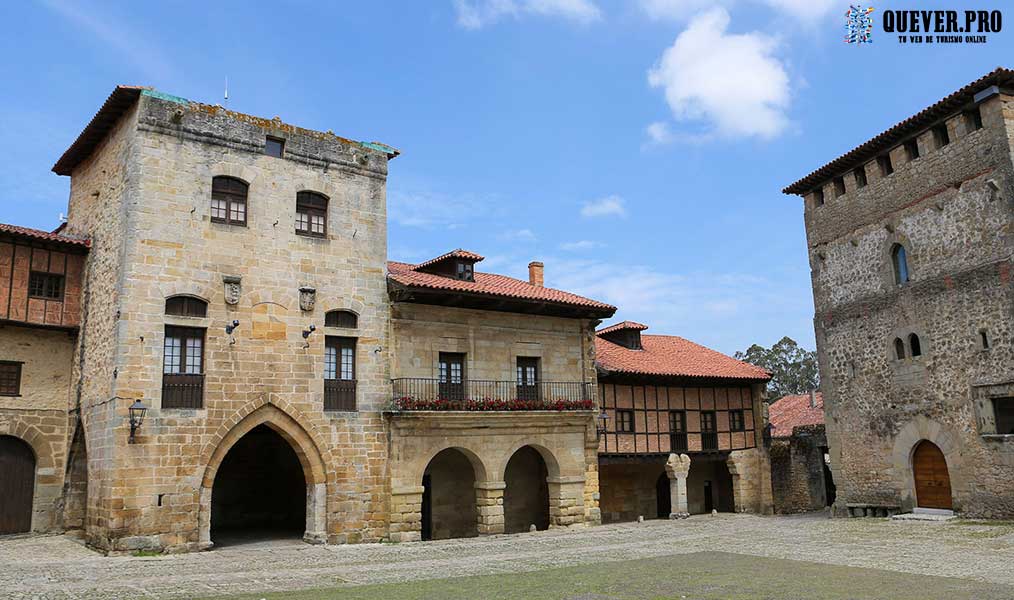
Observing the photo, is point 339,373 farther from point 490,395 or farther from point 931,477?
point 931,477

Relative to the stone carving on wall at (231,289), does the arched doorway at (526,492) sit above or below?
below

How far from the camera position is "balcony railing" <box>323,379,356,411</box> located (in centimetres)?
1927

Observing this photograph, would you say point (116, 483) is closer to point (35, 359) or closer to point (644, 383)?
point (35, 359)

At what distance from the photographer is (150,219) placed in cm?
1739

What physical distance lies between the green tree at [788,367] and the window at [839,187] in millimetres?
37348

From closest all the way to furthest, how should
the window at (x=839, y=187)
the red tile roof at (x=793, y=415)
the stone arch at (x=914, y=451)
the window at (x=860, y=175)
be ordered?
the stone arch at (x=914, y=451), the window at (x=860, y=175), the window at (x=839, y=187), the red tile roof at (x=793, y=415)

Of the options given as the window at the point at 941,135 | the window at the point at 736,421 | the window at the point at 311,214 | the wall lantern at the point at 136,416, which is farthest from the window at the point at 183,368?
the window at the point at 941,135

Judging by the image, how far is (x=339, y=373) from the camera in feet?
64.3

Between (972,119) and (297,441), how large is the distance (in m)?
19.8

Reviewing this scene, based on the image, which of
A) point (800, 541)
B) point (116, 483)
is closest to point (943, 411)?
point (800, 541)

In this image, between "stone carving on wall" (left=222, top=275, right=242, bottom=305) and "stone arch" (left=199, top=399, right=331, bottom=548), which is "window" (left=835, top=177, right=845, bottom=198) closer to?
"stone arch" (left=199, top=399, right=331, bottom=548)

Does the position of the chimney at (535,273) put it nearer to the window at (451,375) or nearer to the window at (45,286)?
the window at (451,375)

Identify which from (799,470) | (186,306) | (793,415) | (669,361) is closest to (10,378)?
(186,306)

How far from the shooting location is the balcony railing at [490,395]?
20250 mm
